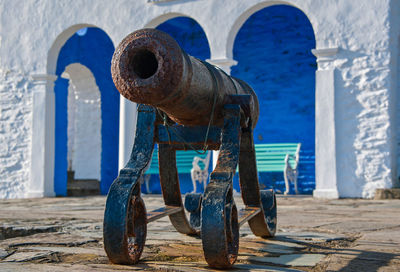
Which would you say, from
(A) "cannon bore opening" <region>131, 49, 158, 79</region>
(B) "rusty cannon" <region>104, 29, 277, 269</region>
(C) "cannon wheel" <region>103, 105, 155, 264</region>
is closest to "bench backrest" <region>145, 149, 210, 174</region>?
(B) "rusty cannon" <region>104, 29, 277, 269</region>

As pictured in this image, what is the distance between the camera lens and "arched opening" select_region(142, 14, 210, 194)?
9953mm

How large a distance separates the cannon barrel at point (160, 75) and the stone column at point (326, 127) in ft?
15.7

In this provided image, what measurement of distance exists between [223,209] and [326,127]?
510cm

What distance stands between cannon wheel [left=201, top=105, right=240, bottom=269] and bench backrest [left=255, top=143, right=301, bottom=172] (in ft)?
21.1

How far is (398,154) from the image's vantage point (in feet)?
23.0

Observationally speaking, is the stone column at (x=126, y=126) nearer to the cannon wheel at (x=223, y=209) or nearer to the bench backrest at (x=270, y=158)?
the bench backrest at (x=270, y=158)

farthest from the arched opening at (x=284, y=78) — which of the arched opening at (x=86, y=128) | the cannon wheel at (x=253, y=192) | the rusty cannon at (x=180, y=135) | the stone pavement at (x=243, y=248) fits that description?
the rusty cannon at (x=180, y=135)

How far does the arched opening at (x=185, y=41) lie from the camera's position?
995 centimetres

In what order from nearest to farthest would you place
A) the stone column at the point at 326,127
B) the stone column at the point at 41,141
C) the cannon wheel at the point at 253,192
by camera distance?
the cannon wheel at the point at 253,192, the stone column at the point at 326,127, the stone column at the point at 41,141

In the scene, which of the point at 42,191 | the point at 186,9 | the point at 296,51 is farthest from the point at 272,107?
the point at 42,191

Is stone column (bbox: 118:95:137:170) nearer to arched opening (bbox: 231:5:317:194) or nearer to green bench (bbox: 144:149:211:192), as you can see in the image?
green bench (bbox: 144:149:211:192)

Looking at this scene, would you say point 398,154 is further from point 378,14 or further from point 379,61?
point 378,14

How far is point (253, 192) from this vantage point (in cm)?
275

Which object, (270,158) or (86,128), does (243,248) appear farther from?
(86,128)
